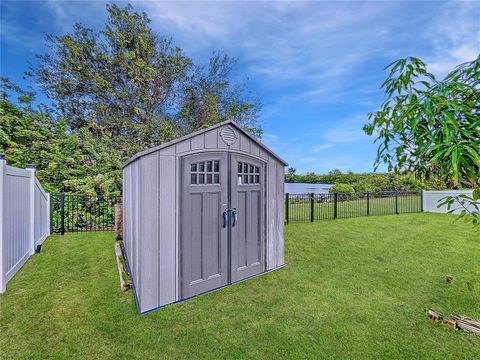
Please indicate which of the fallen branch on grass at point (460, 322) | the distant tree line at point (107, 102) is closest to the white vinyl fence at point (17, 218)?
the distant tree line at point (107, 102)

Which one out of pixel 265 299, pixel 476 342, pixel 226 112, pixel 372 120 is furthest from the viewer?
pixel 226 112

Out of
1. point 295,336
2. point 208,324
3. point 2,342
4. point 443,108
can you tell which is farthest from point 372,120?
point 2,342

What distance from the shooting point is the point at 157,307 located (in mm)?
3152

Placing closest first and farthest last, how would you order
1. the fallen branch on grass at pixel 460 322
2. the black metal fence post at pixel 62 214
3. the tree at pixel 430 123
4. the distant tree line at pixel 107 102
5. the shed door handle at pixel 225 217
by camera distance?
the tree at pixel 430 123 < the fallen branch on grass at pixel 460 322 < the shed door handle at pixel 225 217 < the black metal fence post at pixel 62 214 < the distant tree line at pixel 107 102

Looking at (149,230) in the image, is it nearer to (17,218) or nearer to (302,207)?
(17,218)

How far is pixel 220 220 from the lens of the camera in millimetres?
3754

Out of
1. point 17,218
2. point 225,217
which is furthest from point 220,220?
point 17,218

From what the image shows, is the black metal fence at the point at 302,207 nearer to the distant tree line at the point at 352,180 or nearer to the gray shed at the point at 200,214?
the distant tree line at the point at 352,180

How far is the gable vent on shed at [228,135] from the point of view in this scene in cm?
380

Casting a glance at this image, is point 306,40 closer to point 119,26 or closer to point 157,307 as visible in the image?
point 157,307

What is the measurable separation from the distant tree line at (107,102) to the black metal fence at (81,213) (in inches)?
26.5

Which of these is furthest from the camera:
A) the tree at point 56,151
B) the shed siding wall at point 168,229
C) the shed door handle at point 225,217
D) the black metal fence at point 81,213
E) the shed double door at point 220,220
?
the tree at point 56,151

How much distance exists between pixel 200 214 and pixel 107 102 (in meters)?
9.94

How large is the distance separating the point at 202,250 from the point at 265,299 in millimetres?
1107
